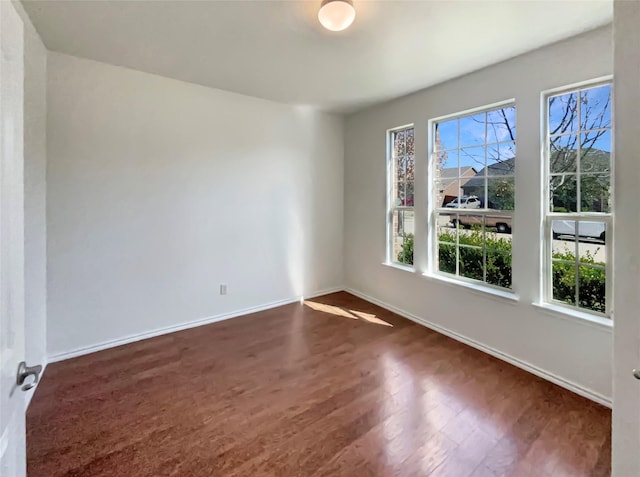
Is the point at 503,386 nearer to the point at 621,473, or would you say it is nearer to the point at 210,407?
the point at 621,473

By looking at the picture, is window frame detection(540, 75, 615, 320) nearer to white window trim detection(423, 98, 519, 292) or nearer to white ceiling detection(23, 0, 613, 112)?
white window trim detection(423, 98, 519, 292)

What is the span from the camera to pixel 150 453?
1.76m

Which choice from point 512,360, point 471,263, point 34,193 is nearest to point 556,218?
point 471,263

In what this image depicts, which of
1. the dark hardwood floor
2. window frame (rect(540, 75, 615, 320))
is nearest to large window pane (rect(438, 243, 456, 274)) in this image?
the dark hardwood floor

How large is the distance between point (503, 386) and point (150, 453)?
247cm

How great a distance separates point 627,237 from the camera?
0.87 meters

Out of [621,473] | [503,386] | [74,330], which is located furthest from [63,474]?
[503,386]

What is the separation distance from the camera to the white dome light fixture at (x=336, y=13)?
186cm

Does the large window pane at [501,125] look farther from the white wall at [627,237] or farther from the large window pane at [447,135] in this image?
the white wall at [627,237]

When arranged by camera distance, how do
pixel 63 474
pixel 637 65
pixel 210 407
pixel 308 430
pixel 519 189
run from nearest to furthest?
pixel 637 65
pixel 63 474
pixel 308 430
pixel 210 407
pixel 519 189

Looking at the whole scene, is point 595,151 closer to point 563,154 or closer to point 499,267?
point 563,154

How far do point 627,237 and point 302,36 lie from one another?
2354 mm

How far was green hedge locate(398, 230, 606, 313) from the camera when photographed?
2334 mm

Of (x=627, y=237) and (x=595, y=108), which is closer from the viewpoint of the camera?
(x=627, y=237)
